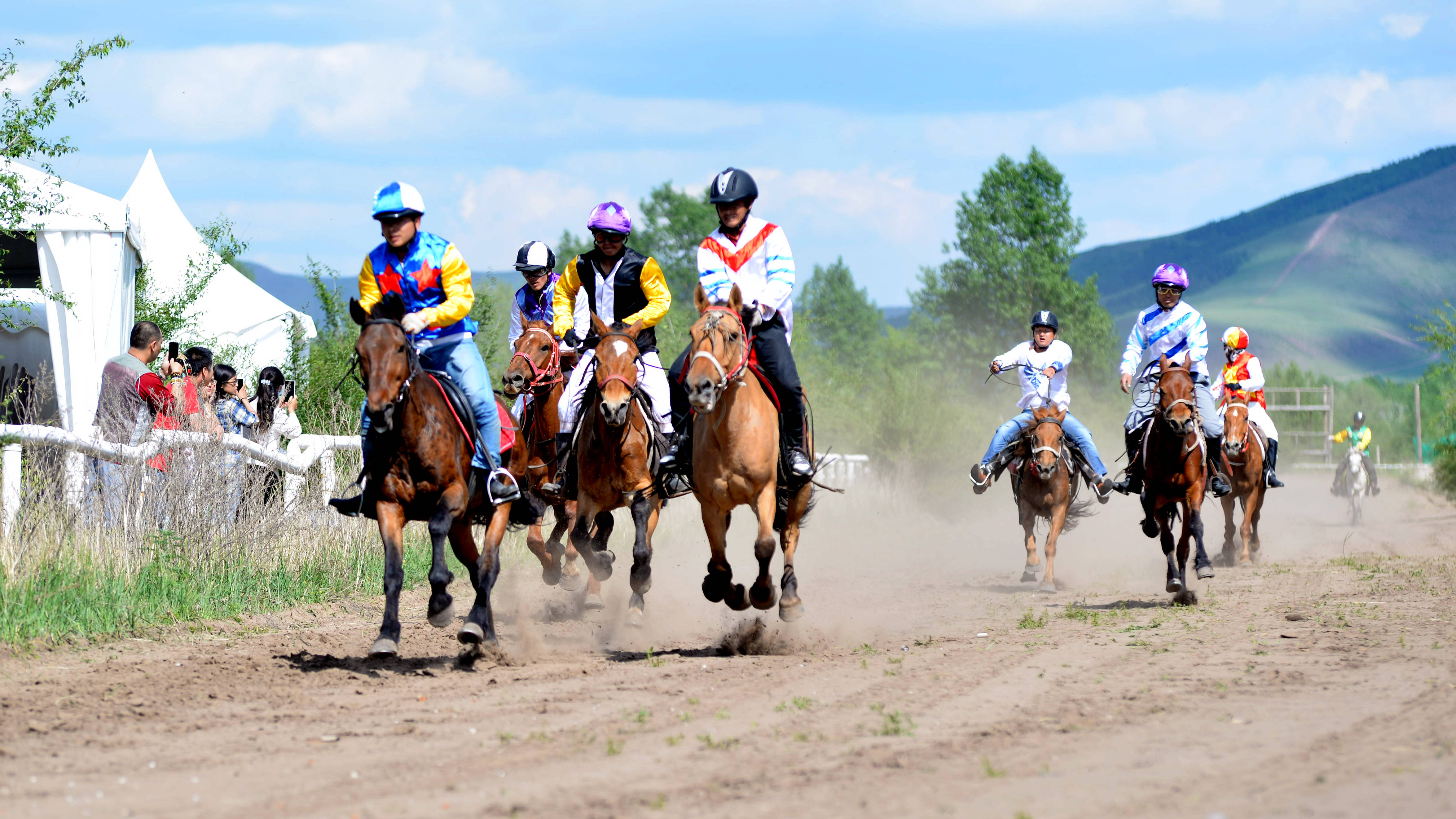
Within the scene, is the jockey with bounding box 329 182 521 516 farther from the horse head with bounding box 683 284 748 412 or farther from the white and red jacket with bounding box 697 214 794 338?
the white and red jacket with bounding box 697 214 794 338

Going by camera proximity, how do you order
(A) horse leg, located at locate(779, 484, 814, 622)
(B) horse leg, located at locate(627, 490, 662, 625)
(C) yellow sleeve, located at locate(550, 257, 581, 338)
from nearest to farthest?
(A) horse leg, located at locate(779, 484, 814, 622) < (B) horse leg, located at locate(627, 490, 662, 625) < (C) yellow sleeve, located at locate(550, 257, 581, 338)

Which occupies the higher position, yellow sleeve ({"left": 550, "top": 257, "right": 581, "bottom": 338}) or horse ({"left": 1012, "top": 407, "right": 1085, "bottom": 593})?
yellow sleeve ({"left": 550, "top": 257, "right": 581, "bottom": 338})

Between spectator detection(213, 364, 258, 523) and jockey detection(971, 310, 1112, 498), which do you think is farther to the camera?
jockey detection(971, 310, 1112, 498)

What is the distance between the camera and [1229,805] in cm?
452

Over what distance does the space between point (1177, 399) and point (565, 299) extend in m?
5.40

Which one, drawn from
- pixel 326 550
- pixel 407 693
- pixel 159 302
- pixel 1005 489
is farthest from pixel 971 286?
pixel 407 693

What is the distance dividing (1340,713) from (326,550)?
8427mm

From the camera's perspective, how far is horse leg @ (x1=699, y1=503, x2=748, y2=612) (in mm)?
8938

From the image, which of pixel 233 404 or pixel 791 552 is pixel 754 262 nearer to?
pixel 791 552

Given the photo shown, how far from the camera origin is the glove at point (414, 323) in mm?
7930

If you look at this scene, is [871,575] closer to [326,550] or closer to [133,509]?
[326,550]

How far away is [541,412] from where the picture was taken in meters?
11.4

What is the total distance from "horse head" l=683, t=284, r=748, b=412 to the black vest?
191cm

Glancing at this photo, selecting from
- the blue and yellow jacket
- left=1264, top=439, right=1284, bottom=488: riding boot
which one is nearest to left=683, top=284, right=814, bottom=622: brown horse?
the blue and yellow jacket
